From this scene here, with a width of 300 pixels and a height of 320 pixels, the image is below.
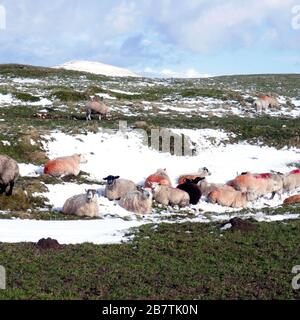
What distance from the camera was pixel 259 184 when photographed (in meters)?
22.6

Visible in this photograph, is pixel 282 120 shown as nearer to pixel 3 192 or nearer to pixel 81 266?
pixel 3 192

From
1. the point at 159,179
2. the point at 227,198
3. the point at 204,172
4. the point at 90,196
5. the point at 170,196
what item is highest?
the point at 204,172

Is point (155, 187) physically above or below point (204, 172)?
below

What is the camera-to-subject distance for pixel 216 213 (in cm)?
1994

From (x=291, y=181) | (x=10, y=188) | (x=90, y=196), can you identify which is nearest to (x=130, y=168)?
(x=90, y=196)

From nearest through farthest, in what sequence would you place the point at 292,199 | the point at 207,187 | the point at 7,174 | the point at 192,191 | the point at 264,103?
the point at 7,174
the point at 192,191
the point at 292,199
the point at 207,187
the point at 264,103

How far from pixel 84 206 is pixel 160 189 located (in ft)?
12.1

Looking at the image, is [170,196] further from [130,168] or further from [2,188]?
[2,188]

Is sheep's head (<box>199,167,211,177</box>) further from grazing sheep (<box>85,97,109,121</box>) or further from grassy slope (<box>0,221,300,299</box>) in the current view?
grazing sheep (<box>85,97,109,121</box>)

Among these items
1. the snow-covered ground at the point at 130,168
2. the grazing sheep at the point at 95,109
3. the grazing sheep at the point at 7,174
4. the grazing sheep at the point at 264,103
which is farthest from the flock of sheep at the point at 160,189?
the grazing sheep at the point at 264,103

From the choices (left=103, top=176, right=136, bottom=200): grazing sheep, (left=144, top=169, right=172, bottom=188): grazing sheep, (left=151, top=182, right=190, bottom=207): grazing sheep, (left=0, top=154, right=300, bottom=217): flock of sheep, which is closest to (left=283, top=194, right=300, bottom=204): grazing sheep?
(left=0, top=154, right=300, bottom=217): flock of sheep

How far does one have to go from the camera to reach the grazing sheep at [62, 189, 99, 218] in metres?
18.6

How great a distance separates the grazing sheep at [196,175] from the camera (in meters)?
24.1

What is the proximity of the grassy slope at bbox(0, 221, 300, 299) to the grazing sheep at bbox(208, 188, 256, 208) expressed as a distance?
610 centimetres
